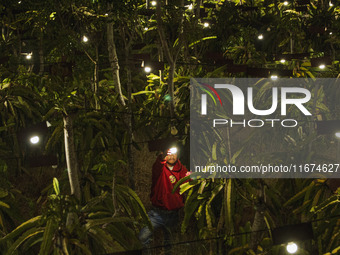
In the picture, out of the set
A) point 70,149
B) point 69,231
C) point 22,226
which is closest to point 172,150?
point 70,149

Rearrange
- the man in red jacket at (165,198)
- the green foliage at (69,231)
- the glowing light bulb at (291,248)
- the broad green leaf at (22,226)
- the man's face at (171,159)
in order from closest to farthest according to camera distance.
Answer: the green foliage at (69,231), the glowing light bulb at (291,248), the broad green leaf at (22,226), the man in red jacket at (165,198), the man's face at (171,159)

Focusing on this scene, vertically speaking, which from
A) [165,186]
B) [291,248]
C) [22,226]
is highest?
[165,186]

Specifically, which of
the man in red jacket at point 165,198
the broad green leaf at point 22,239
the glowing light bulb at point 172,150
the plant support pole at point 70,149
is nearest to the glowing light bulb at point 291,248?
the man in red jacket at point 165,198

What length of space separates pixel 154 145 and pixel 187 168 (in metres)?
1.35

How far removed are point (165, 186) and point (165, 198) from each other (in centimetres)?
15

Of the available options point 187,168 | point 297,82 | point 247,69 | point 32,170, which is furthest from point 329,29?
point 32,170

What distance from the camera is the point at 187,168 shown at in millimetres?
6098

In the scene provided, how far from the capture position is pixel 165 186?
204 inches

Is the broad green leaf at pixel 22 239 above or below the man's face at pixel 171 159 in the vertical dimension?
below

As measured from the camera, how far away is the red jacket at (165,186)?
5.14 meters

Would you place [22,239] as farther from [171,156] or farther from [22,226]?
[171,156]

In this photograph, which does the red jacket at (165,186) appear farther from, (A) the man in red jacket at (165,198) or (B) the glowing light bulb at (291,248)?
(B) the glowing light bulb at (291,248)

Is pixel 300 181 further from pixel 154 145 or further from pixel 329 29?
pixel 329 29

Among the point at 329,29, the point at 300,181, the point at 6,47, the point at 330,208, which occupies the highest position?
the point at 329,29
